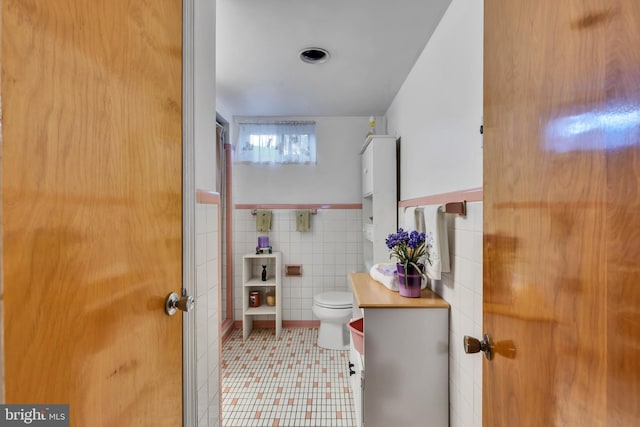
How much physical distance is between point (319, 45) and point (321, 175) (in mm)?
1493

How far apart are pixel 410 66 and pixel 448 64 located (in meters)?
0.64

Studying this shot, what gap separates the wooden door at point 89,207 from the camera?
0.41 meters

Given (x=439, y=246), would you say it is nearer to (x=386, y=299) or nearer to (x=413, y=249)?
(x=413, y=249)

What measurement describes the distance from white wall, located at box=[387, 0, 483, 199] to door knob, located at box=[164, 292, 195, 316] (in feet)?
3.62

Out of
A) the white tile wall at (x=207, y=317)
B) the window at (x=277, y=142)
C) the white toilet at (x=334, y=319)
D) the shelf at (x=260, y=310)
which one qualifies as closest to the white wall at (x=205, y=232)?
the white tile wall at (x=207, y=317)

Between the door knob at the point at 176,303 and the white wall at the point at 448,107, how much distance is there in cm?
110

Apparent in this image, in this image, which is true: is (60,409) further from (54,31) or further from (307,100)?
(307,100)

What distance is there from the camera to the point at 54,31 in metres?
0.46

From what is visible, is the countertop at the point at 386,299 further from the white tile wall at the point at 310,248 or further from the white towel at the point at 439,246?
the white tile wall at the point at 310,248

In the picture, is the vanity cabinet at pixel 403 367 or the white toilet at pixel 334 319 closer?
the vanity cabinet at pixel 403 367

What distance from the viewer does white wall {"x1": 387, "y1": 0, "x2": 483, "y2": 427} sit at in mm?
1107

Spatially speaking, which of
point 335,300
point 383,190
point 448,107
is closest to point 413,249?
point 448,107

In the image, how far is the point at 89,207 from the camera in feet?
1.76

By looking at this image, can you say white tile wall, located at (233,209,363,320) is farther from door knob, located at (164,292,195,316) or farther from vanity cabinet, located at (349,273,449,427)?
door knob, located at (164,292,195,316)
